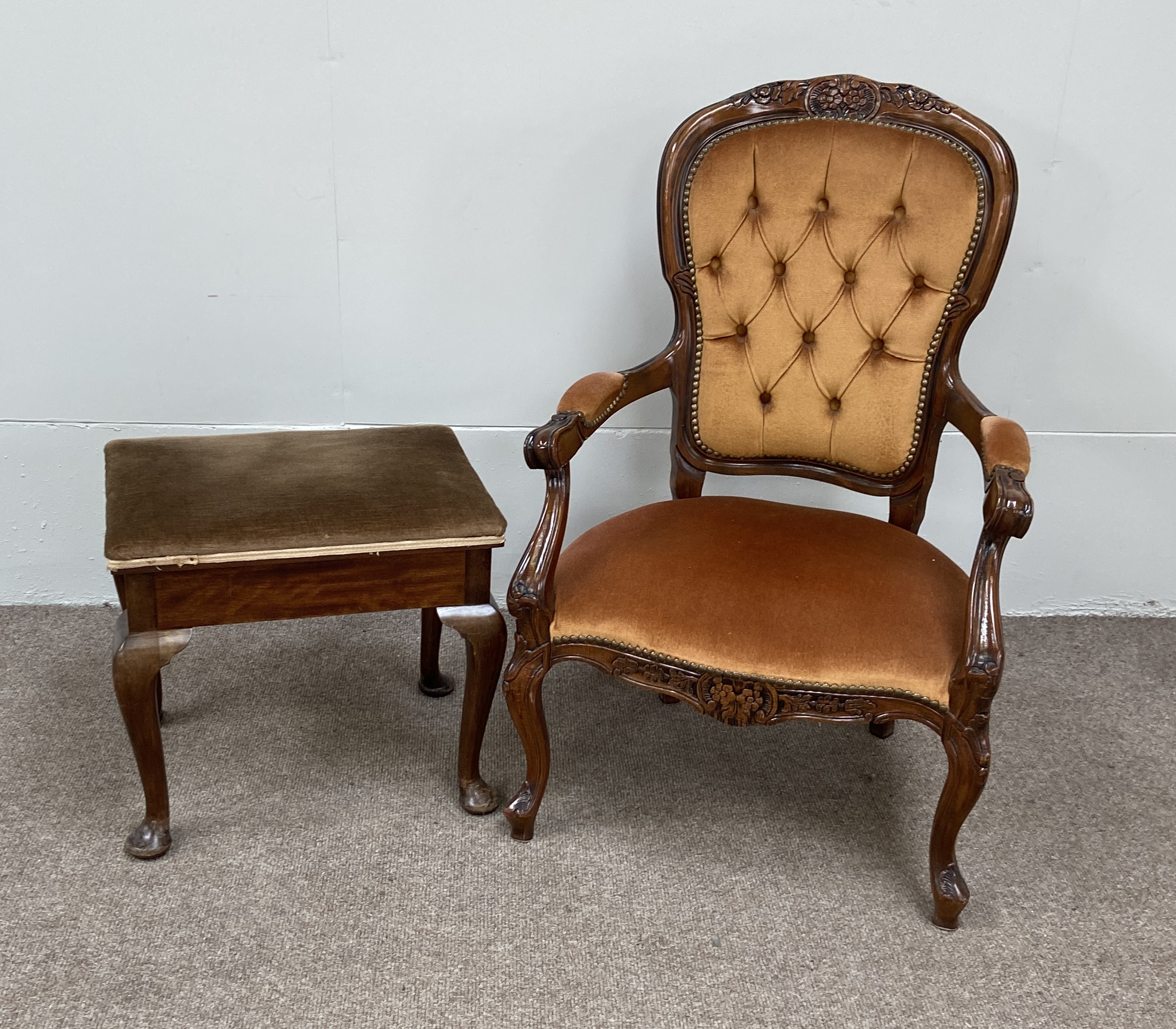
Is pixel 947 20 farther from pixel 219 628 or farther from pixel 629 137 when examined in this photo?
pixel 219 628

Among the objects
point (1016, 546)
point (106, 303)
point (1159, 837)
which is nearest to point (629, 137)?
point (106, 303)

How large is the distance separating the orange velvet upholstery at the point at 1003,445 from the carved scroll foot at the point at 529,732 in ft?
2.33

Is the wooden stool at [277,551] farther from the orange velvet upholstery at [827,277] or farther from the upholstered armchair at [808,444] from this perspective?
the orange velvet upholstery at [827,277]

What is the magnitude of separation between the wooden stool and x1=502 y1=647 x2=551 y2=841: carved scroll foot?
0.07 meters

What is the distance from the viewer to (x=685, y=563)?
1.70 meters

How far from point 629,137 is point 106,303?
1.11m

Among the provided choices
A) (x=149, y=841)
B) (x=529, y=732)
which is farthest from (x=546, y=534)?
(x=149, y=841)

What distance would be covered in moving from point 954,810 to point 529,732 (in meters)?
0.65

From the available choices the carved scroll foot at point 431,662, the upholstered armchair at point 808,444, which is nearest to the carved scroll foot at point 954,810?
the upholstered armchair at point 808,444

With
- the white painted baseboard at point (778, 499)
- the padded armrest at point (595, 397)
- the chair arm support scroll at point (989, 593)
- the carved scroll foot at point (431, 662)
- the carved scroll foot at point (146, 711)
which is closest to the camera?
the chair arm support scroll at point (989, 593)

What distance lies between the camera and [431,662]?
7.18 ft

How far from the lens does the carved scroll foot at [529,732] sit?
1.71m

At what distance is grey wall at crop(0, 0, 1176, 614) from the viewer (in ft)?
7.02

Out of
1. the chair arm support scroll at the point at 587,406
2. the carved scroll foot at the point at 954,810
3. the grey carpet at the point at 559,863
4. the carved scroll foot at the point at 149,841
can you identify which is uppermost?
the chair arm support scroll at the point at 587,406
